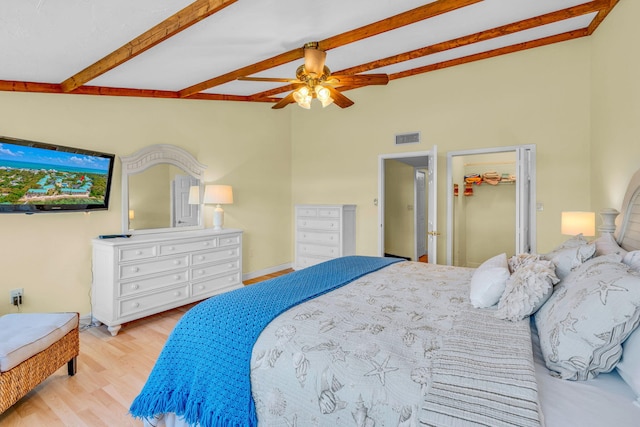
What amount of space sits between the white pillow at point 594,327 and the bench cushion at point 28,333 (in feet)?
9.11

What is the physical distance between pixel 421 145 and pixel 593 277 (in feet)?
11.4

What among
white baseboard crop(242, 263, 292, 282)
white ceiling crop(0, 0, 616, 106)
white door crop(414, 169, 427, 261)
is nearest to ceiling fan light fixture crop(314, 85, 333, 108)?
white ceiling crop(0, 0, 616, 106)

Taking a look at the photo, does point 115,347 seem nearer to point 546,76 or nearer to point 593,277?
point 593,277

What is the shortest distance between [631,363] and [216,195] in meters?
4.16

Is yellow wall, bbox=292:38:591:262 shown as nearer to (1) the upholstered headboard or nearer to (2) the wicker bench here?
(1) the upholstered headboard

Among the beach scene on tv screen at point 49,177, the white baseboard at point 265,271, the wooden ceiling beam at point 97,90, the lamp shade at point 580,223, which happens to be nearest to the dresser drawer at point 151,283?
the beach scene on tv screen at point 49,177

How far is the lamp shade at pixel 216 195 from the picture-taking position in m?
4.37

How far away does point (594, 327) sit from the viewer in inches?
44.1

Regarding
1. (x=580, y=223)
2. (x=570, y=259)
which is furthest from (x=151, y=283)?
(x=580, y=223)

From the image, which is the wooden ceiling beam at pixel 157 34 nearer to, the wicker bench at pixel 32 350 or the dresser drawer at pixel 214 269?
the wicker bench at pixel 32 350

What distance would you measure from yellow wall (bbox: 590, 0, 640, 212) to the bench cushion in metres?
4.27

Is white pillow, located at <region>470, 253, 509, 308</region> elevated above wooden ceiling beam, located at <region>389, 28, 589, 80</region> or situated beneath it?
situated beneath

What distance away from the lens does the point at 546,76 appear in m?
3.72

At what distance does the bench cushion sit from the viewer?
6.38ft
